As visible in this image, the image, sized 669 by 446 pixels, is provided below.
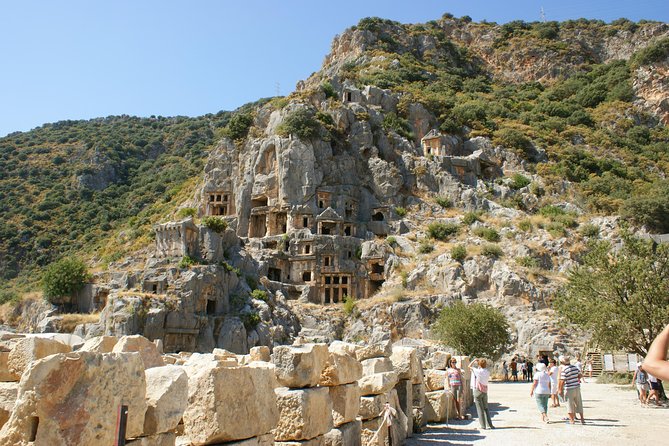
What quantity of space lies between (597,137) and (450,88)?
2331 centimetres

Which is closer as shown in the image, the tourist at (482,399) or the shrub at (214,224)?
the tourist at (482,399)

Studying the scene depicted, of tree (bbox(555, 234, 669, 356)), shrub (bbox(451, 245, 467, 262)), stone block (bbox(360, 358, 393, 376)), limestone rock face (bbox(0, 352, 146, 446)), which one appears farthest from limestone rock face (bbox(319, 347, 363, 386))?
shrub (bbox(451, 245, 467, 262))

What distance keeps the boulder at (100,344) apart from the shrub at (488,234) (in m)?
44.3

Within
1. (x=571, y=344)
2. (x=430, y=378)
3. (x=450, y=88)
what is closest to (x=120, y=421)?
(x=430, y=378)

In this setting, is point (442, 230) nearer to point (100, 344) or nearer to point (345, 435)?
point (345, 435)

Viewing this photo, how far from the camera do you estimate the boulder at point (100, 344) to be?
6643mm

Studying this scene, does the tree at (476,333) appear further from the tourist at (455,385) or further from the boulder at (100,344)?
the boulder at (100,344)

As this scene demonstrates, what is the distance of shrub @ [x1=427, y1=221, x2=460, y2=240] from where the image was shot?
2016 inches

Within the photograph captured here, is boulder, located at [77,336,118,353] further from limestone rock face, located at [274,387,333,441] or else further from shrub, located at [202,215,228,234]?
shrub, located at [202,215,228,234]

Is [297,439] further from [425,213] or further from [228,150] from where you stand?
[228,150]

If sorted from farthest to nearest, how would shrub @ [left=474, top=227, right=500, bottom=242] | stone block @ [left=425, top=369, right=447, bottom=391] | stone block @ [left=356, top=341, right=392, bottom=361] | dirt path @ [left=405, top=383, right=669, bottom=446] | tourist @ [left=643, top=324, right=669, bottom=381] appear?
shrub @ [left=474, top=227, right=500, bottom=242], stone block @ [left=425, top=369, right=447, bottom=391], stone block @ [left=356, top=341, right=392, bottom=361], dirt path @ [left=405, top=383, right=669, bottom=446], tourist @ [left=643, top=324, right=669, bottom=381]

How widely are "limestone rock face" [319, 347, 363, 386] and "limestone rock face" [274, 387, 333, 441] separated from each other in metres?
0.82

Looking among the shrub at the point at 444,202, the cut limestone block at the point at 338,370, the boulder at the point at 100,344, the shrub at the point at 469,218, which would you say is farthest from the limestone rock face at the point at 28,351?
the shrub at the point at 444,202

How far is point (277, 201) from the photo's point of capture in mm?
56281
